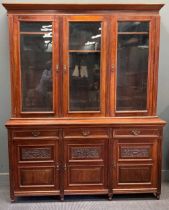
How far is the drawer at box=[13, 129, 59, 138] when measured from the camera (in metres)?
2.87

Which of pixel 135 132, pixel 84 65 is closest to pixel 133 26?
pixel 84 65

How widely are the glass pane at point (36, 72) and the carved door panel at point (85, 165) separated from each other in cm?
51

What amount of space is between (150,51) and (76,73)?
0.81 meters

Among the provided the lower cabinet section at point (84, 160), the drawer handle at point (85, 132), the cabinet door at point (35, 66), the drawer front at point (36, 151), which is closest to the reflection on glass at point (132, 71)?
the lower cabinet section at point (84, 160)

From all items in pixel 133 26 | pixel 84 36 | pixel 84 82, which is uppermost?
pixel 133 26

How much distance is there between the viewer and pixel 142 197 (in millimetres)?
3119

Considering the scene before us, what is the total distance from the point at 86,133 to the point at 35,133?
529 millimetres

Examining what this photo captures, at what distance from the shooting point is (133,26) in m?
2.91

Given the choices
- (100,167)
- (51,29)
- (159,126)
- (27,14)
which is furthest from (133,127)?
(27,14)

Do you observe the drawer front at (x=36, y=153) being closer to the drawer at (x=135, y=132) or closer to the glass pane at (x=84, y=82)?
the glass pane at (x=84, y=82)

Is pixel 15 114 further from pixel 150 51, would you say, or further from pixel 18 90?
pixel 150 51

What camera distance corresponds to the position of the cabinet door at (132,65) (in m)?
2.90

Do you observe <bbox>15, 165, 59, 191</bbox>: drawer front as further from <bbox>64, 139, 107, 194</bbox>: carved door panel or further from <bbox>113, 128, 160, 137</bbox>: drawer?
<bbox>113, 128, 160, 137</bbox>: drawer

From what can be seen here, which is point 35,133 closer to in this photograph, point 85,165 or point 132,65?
point 85,165
